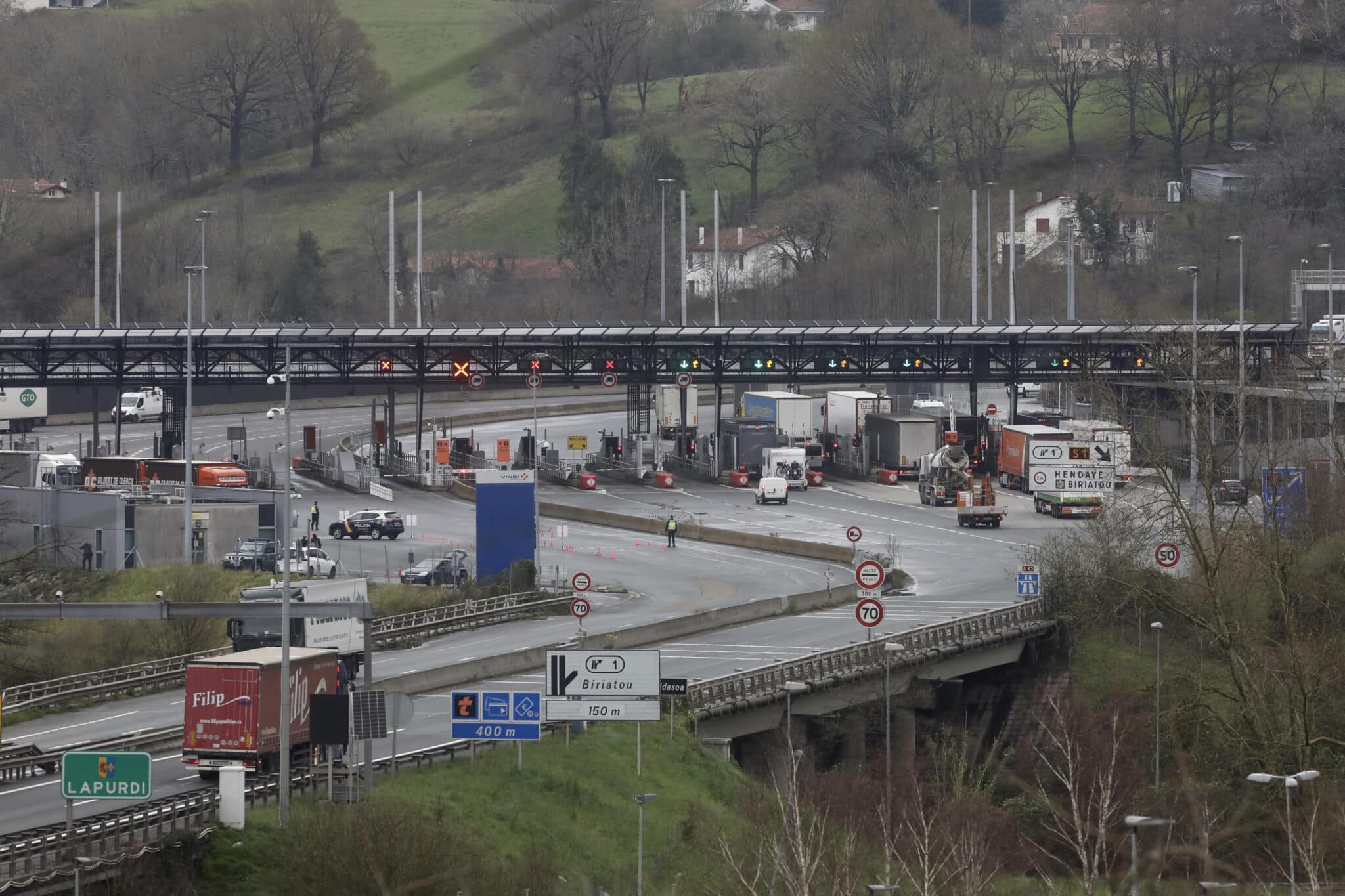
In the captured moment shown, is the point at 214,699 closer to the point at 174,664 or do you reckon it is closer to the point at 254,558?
the point at 174,664

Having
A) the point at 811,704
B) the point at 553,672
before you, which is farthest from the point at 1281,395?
the point at 553,672

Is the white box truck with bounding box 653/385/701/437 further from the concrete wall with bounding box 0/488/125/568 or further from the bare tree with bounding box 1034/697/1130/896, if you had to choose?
the bare tree with bounding box 1034/697/1130/896

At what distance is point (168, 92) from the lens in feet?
69.9

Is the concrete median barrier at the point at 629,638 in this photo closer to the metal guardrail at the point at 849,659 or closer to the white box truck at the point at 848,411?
the metal guardrail at the point at 849,659

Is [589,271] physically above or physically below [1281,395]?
above

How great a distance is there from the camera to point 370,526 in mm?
65625

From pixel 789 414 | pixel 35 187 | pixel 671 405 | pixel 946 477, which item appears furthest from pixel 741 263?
pixel 35 187

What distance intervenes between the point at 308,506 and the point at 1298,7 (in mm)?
40595

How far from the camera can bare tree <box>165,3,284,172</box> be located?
14453mm

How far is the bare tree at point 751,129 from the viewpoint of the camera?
159 meters

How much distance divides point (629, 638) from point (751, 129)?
390 ft

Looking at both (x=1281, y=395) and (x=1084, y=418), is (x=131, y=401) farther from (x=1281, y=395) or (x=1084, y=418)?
(x=1281, y=395)

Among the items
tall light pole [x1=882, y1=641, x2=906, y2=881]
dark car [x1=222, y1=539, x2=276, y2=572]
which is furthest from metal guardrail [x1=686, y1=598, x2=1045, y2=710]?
dark car [x1=222, y1=539, x2=276, y2=572]

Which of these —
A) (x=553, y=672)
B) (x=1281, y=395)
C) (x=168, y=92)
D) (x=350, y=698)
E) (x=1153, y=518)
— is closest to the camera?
(x=168, y=92)
